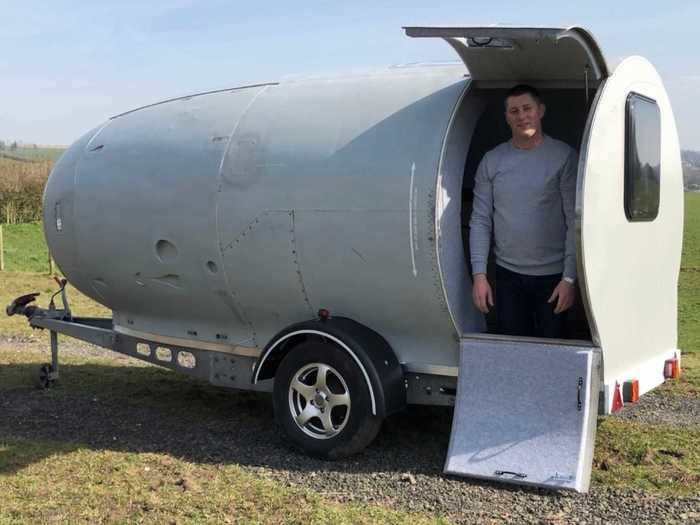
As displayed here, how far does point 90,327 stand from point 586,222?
4857 millimetres

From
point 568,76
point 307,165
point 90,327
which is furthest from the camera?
point 90,327

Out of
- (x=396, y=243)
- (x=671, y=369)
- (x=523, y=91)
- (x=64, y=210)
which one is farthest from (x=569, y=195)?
(x=64, y=210)

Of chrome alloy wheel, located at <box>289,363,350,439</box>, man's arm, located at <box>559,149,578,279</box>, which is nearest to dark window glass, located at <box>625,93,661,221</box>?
man's arm, located at <box>559,149,578,279</box>

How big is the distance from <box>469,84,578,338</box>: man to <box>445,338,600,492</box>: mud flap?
33 centimetres

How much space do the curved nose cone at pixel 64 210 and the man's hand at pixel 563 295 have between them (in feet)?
14.0

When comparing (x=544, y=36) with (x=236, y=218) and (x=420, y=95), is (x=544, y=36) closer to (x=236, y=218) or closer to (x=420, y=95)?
(x=420, y=95)

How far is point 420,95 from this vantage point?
6.06 meters

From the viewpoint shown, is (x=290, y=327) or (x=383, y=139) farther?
(x=290, y=327)

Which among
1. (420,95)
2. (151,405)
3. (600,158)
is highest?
(420,95)

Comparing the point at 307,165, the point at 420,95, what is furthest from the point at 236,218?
the point at 420,95

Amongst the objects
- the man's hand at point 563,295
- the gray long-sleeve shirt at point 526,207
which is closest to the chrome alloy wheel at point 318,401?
the gray long-sleeve shirt at point 526,207

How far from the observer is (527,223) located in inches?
229

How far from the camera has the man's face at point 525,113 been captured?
18.6ft

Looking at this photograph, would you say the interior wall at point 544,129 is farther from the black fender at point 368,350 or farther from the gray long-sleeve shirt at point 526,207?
the black fender at point 368,350
